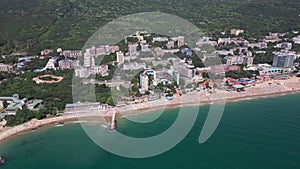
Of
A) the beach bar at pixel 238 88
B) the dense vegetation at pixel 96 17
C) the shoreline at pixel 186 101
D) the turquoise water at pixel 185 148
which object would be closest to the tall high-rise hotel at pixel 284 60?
the shoreline at pixel 186 101

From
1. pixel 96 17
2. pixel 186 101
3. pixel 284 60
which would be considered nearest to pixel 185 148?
pixel 186 101

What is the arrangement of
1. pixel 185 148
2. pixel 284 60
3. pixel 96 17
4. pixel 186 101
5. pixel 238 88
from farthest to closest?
pixel 96 17, pixel 284 60, pixel 238 88, pixel 186 101, pixel 185 148

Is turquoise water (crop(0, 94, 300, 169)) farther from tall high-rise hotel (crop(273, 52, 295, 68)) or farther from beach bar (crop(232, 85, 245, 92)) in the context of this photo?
tall high-rise hotel (crop(273, 52, 295, 68))

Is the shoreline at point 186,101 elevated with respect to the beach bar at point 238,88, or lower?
lower

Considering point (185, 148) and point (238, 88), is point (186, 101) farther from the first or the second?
point (185, 148)

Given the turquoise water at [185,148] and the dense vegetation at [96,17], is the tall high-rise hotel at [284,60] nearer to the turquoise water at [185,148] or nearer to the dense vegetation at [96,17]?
the turquoise water at [185,148]

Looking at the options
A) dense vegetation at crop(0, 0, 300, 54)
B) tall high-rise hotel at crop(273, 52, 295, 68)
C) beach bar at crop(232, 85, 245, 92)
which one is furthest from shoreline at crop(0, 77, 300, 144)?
dense vegetation at crop(0, 0, 300, 54)
